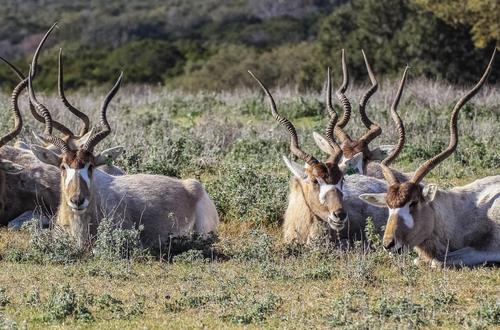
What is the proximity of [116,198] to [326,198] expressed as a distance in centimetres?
255

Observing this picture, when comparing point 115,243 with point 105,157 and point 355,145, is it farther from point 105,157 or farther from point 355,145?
point 355,145

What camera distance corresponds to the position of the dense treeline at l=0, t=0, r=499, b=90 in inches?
1453

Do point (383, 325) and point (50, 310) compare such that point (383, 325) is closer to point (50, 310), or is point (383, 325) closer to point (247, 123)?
point (50, 310)

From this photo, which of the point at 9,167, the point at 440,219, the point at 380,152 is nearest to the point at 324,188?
the point at 440,219

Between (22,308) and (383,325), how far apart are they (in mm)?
2953

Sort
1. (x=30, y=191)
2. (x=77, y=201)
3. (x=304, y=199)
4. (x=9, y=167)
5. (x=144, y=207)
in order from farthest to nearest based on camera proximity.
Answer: (x=30, y=191) < (x=9, y=167) < (x=144, y=207) < (x=304, y=199) < (x=77, y=201)

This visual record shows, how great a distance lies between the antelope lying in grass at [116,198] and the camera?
35.2ft

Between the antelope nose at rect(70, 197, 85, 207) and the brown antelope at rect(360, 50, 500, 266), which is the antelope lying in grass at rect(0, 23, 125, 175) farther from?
the brown antelope at rect(360, 50, 500, 266)

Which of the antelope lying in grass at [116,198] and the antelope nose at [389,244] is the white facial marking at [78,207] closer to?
the antelope lying in grass at [116,198]

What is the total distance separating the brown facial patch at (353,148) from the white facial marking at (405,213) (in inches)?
125

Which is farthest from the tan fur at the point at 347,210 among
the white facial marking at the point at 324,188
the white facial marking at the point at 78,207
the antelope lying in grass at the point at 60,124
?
the white facial marking at the point at 78,207

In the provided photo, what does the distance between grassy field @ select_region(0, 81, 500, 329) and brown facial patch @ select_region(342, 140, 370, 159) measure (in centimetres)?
103

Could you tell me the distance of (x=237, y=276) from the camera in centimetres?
966

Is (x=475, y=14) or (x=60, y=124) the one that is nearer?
(x=60, y=124)
